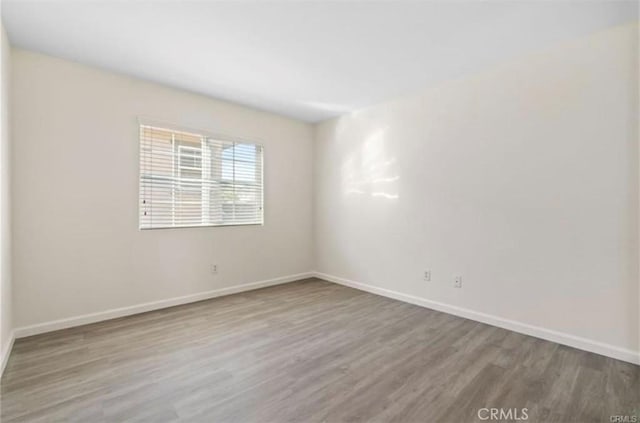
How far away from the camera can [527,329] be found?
2.77 meters

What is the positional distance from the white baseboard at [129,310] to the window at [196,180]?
87 centimetres

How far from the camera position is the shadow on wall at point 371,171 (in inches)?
154

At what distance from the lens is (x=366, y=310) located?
3.40 meters

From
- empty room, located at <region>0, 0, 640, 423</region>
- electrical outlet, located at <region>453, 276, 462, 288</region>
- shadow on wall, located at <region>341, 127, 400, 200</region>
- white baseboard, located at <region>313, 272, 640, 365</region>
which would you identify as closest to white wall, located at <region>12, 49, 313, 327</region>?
empty room, located at <region>0, 0, 640, 423</region>

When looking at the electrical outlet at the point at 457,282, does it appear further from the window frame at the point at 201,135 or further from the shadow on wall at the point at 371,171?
the window frame at the point at 201,135

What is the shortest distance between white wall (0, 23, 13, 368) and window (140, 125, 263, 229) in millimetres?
1024

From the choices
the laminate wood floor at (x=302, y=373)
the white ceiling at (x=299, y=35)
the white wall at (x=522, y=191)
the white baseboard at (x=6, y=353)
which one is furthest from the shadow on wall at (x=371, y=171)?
the white baseboard at (x=6, y=353)

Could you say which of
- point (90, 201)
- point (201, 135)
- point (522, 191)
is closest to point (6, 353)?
point (90, 201)

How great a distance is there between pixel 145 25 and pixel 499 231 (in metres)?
3.57

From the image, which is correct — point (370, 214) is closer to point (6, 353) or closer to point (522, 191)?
point (522, 191)

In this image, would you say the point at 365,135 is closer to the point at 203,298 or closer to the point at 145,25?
the point at 145,25

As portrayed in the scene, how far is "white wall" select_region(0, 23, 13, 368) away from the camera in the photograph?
2182mm

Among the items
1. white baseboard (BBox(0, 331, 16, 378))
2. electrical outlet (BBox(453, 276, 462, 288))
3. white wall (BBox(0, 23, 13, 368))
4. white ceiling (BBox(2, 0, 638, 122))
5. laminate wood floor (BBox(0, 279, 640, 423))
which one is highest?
white ceiling (BBox(2, 0, 638, 122))

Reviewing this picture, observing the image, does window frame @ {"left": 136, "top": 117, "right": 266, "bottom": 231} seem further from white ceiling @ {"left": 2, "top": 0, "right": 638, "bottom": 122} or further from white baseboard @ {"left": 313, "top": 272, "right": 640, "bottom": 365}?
white baseboard @ {"left": 313, "top": 272, "right": 640, "bottom": 365}
